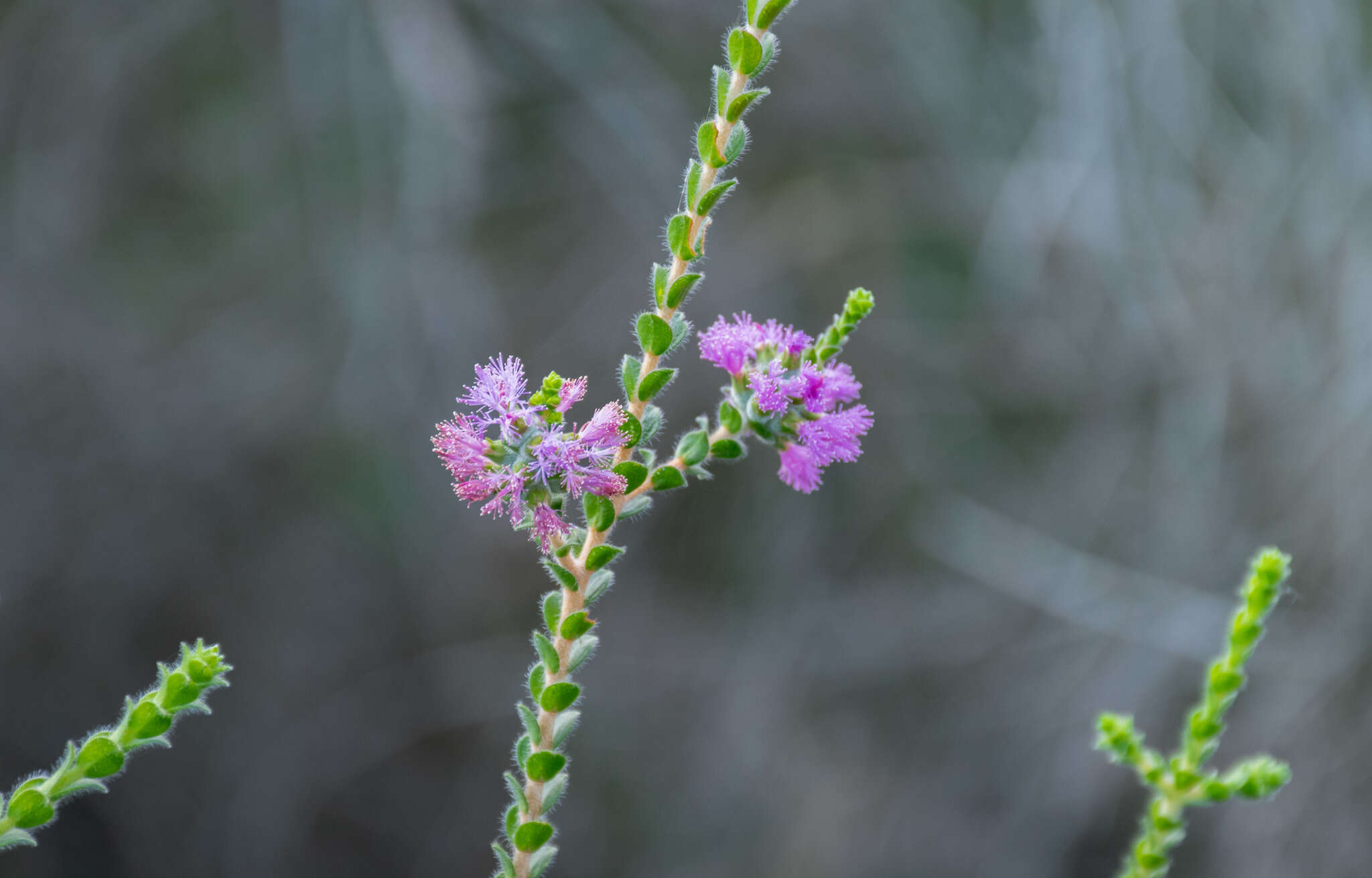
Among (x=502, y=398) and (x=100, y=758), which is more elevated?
(x=502, y=398)

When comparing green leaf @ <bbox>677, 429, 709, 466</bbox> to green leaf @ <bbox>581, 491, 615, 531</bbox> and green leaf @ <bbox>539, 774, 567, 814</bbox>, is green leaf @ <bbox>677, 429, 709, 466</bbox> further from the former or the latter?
green leaf @ <bbox>539, 774, 567, 814</bbox>

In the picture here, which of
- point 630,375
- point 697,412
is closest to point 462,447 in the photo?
point 630,375

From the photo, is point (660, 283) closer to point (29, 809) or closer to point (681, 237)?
point (681, 237)

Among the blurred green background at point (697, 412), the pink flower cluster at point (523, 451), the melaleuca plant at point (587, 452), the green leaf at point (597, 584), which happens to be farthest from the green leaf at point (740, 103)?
the blurred green background at point (697, 412)

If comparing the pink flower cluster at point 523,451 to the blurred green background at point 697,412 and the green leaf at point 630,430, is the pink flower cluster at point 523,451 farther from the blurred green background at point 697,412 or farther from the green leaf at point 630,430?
the blurred green background at point 697,412

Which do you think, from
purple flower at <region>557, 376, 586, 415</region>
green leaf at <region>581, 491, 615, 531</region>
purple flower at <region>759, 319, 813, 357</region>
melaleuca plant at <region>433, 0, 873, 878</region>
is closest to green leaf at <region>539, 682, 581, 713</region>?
melaleuca plant at <region>433, 0, 873, 878</region>

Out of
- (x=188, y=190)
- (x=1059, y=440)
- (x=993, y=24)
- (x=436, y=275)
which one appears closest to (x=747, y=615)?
(x=1059, y=440)
